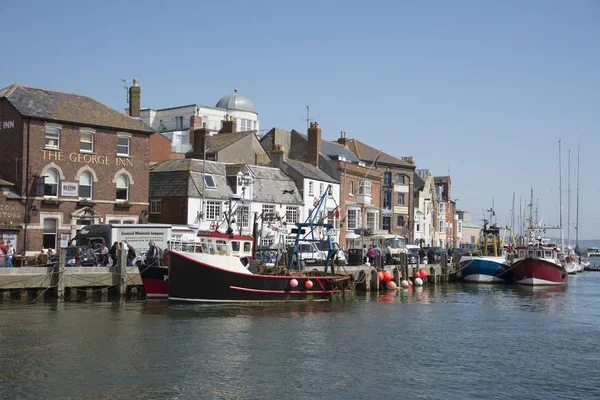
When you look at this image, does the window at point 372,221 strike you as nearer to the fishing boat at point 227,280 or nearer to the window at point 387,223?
the window at point 387,223

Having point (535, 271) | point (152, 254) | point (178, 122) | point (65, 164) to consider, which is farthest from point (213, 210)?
point (178, 122)

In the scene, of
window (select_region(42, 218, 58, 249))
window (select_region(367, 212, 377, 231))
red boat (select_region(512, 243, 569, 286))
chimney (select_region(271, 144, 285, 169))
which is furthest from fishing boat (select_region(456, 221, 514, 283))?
window (select_region(42, 218, 58, 249))

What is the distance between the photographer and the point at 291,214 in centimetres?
6556

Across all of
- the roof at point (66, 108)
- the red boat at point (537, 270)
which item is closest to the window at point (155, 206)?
the roof at point (66, 108)

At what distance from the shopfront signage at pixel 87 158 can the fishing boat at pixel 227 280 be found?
14.4m

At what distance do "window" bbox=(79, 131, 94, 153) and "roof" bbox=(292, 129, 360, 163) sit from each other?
1143 inches

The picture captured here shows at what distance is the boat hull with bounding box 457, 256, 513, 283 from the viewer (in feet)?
211

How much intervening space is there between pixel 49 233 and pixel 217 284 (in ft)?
50.0

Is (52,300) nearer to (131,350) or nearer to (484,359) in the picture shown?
(131,350)

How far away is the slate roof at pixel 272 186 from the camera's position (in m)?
62.5

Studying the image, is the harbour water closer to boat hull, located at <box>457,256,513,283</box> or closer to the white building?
boat hull, located at <box>457,256,513,283</box>

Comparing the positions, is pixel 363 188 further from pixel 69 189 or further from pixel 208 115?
pixel 208 115

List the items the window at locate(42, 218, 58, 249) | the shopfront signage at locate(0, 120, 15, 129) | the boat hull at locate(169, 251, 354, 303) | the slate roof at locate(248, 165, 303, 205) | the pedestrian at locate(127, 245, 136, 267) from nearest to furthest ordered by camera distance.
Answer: the boat hull at locate(169, 251, 354, 303) → the pedestrian at locate(127, 245, 136, 267) → the window at locate(42, 218, 58, 249) → the shopfront signage at locate(0, 120, 15, 129) → the slate roof at locate(248, 165, 303, 205)

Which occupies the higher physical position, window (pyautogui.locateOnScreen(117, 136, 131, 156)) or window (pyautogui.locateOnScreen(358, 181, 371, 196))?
window (pyautogui.locateOnScreen(117, 136, 131, 156))
